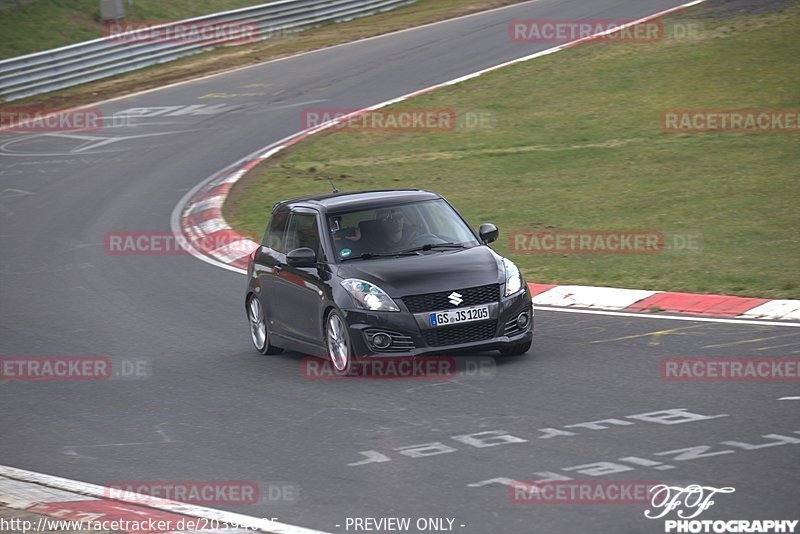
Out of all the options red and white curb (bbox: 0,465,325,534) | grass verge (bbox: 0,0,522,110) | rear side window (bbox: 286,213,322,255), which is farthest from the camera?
grass verge (bbox: 0,0,522,110)

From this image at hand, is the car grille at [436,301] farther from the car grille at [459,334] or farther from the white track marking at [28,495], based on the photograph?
the white track marking at [28,495]

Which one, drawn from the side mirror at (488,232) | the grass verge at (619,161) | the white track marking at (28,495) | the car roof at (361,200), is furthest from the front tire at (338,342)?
the grass verge at (619,161)

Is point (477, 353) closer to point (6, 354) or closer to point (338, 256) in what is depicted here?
point (338, 256)

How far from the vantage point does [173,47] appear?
130 ft

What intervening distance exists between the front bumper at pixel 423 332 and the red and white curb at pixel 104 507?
10.6 feet

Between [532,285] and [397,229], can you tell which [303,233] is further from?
[532,285]

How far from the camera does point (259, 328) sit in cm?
1303

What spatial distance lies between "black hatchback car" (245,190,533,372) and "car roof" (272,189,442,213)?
1 centimetres

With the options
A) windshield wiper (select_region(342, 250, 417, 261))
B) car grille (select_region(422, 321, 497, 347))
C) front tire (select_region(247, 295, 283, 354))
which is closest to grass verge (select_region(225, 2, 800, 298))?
car grille (select_region(422, 321, 497, 347))

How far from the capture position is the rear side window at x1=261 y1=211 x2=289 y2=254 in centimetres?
1287

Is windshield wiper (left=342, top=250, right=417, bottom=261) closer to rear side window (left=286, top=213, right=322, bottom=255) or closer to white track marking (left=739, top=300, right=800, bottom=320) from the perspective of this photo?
rear side window (left=286, top=213, right=322, bottom=255)

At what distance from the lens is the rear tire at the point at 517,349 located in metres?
11.2

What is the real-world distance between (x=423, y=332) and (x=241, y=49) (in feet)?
104

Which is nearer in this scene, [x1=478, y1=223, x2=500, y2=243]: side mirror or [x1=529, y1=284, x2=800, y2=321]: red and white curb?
[x1=478, y1=223, x2=500, y2=243]: side mirror
